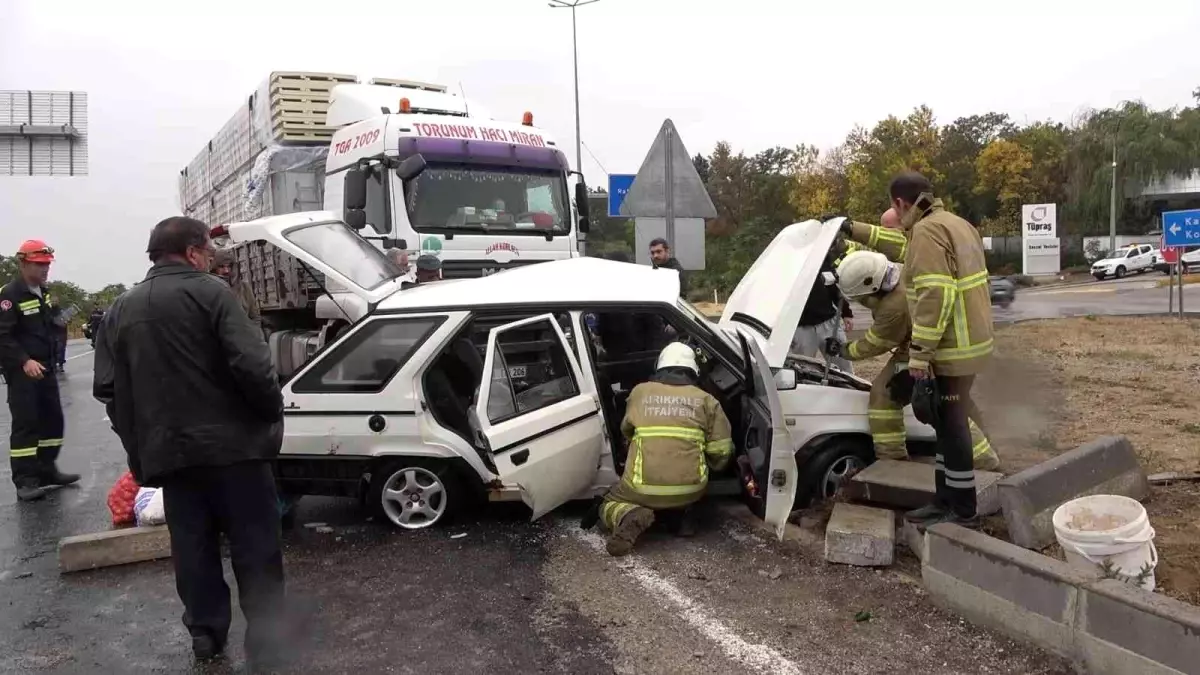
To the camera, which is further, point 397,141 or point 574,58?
point 574,58

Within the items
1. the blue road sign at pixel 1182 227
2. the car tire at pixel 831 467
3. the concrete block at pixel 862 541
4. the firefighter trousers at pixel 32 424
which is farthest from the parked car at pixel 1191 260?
the firefighter trousers at pixel 32 424

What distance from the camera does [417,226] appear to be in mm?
8008

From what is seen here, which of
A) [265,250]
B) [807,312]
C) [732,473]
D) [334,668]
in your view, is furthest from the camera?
[265,250]

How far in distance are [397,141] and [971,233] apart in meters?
5.50

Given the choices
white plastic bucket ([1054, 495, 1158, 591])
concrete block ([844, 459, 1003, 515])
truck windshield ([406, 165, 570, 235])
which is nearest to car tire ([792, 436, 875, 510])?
concrete block ([844, 459, 1003, 515])

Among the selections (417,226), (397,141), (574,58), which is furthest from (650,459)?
(574,58)

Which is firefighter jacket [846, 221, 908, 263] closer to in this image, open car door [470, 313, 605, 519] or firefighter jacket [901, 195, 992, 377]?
firefighter jacket [901, 195, 992, 377]

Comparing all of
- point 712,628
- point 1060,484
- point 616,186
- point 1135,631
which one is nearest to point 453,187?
point 616,186

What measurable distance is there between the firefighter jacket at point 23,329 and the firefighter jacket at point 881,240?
5.71 metres

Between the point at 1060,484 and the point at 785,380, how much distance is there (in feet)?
4.66

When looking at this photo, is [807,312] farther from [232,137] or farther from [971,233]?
[232,137]

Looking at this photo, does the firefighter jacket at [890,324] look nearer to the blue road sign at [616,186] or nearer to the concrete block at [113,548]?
the concrete block at [113,548]

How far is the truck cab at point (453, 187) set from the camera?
313 inches

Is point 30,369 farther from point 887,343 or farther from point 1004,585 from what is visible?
point 1004,585
